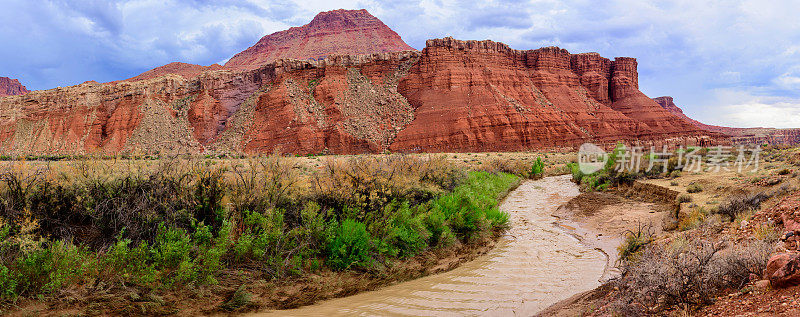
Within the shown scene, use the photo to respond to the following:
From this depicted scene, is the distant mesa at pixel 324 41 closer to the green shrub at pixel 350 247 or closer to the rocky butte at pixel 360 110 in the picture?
the rocky butte at pixel 360 110

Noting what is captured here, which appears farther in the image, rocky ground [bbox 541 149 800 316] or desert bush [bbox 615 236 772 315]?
desert bush [bbox 615 236 772 315]

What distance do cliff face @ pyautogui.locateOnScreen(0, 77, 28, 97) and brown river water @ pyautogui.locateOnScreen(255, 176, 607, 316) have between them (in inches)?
8694

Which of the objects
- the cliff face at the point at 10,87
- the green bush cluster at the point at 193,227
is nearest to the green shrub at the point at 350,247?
the green bush cluster at the point at 193,227

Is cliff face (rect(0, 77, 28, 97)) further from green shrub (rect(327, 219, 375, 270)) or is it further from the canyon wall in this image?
green shrub (rect(327, 219, 375, 270))

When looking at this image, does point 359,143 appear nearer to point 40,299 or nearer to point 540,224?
point 540,224

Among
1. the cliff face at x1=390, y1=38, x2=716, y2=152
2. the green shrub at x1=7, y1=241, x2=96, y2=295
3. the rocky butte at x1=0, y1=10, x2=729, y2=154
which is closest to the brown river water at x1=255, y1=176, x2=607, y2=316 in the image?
the green shrub at x1=7, y1=241, x2=96, y2=295

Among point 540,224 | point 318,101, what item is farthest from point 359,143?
point 540,224

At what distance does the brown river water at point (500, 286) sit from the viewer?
6250 millimetres

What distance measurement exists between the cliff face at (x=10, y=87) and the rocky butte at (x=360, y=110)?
125m

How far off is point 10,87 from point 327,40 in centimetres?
13523

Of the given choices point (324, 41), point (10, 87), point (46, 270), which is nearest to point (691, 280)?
point (46, 270)

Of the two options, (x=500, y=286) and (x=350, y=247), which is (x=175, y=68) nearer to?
(x=350, y=247)

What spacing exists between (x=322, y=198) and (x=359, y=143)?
171ft

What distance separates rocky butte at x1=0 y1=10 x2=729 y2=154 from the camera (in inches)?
2461
